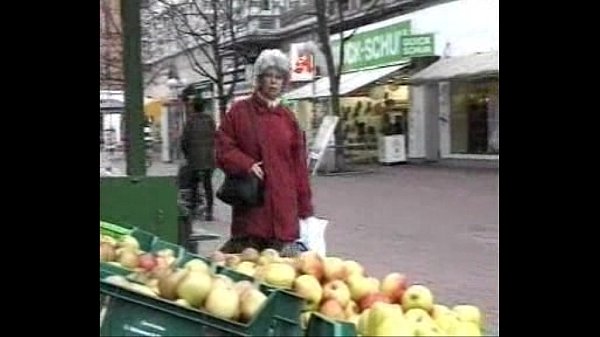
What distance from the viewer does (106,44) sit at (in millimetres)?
3061

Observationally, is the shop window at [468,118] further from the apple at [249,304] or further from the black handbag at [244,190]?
the apple at [249,304]

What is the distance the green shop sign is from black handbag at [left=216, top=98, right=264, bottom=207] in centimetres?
658

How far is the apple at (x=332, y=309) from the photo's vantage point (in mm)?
2080

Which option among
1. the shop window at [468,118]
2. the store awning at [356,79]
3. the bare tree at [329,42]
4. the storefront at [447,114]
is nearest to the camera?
the bare tree at [329,42]

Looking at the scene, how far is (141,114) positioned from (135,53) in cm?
20

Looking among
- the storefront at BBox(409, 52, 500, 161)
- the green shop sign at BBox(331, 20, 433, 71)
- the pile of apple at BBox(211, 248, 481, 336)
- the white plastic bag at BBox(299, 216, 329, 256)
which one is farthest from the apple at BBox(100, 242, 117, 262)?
the storefront at BBox(409, 52, 500, 161)

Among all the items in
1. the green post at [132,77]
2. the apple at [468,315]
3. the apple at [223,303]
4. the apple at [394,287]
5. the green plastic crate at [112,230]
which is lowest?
the apple at [468,315]

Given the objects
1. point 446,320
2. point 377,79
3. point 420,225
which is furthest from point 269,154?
point 377,79

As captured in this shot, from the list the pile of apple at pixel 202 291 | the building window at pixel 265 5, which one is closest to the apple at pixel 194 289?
the pile of apple at pixel 202 291

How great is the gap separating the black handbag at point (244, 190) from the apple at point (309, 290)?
3.93 feet
